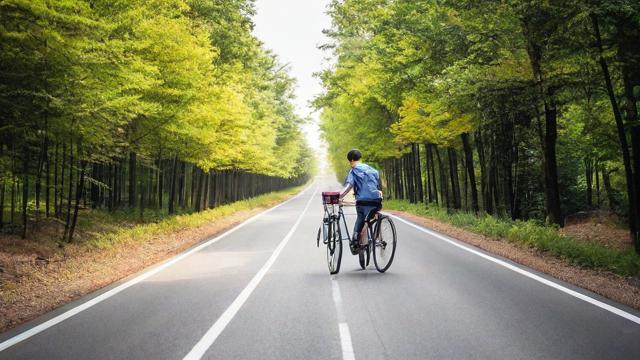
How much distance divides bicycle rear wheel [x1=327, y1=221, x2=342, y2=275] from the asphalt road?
8.5 inches

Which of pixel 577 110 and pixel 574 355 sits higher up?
pixel 577 110

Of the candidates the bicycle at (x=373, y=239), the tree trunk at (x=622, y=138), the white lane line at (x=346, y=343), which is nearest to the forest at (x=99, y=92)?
the bicycle at (x=373, y=239)

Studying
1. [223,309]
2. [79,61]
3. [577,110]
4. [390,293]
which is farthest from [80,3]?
[577,110]

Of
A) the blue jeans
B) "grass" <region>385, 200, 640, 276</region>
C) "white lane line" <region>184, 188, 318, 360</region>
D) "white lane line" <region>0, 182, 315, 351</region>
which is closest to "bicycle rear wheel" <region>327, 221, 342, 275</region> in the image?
the blue jeans

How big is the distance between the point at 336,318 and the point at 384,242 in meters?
3.30

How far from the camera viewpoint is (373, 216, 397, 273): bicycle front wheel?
9188 mm

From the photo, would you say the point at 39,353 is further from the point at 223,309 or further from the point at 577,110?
the point at 577,110

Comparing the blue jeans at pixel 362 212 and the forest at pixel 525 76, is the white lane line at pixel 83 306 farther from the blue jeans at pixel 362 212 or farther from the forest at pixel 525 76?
the forest at pixel 525 76

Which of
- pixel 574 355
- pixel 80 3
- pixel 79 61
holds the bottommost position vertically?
pixel 574 355

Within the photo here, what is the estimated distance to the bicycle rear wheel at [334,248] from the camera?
29.6 ft

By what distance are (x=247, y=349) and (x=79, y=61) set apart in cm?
899

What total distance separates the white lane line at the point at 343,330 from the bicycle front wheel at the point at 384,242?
64.1 inches

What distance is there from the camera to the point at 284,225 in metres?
20.5

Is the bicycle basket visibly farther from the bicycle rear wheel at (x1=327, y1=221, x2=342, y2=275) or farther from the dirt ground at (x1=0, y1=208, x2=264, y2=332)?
the dirt ground at (x1=0, y1=208, x2=264, y2=332)
